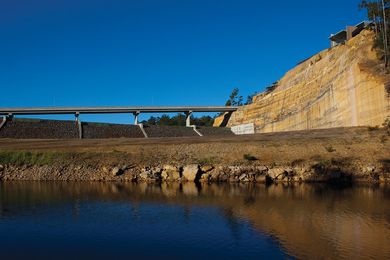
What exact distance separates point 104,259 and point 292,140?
34233mm

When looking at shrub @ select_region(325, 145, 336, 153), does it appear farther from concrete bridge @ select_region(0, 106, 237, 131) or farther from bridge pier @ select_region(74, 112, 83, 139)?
concrete bridge @ select_region(0, 106, 237, 131)

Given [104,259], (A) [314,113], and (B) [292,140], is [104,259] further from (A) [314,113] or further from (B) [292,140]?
(A) [314,113]

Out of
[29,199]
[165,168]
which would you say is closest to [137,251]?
[29,199]

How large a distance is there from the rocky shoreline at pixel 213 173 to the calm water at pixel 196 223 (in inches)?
205

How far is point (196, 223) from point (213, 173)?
720 inches

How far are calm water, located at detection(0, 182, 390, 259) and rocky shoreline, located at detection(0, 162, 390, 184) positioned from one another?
17.1ft

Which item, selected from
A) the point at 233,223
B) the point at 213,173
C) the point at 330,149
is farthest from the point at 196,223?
the point at 330,149

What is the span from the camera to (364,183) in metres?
34.4

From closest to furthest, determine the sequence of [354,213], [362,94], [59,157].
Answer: [354,213] < [59,157] < [362,94]

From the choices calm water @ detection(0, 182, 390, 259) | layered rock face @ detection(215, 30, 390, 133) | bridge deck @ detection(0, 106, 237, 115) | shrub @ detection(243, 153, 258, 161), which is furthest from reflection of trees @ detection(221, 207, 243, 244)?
bridge deck @ detection(0, 106, 237, 115)

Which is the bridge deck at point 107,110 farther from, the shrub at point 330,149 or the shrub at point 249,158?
the shrub at point 330,149

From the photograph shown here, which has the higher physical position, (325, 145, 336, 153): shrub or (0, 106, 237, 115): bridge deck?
(0, 106, 237, 115): bridge deck

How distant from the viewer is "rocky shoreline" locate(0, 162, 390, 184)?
35.7 meters

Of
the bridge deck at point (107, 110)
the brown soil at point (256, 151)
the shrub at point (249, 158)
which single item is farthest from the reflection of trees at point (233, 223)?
the bridge deck at point (107, 110)
